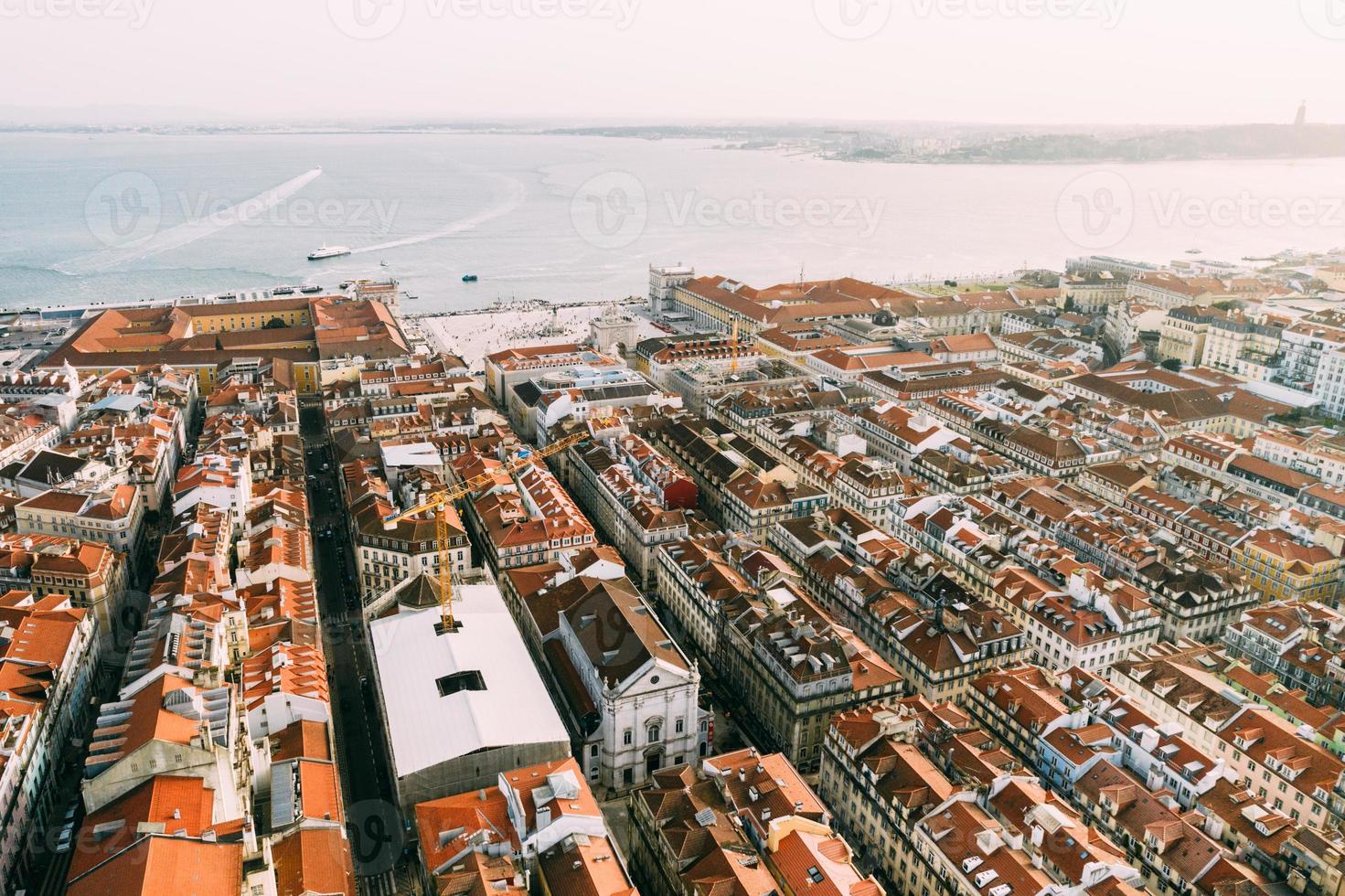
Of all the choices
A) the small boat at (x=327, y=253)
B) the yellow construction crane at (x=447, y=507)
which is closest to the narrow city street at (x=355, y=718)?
the yellow construction crane at (x=447, y=507)

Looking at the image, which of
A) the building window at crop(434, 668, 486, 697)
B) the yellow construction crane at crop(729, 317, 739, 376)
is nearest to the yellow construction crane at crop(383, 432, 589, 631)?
the building window at crop(434, 668, 486, 697)

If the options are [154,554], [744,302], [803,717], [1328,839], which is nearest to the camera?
[1328,839]

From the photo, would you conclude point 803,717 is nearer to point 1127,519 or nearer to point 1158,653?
point 1158,653

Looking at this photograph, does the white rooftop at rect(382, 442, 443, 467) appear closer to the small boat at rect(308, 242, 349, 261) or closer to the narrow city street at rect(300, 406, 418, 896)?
the narrow city street at rect(300, 406, 418, 896)

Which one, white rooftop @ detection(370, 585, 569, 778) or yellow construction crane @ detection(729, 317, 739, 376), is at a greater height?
yellow construction crane @ detection(729, 317, 739, 376)

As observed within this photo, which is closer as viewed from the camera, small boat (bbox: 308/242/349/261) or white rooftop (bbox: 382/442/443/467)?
white rooftop (bbox: 382/442/443/467)

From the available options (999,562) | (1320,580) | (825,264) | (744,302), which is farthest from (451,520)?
(825,264)

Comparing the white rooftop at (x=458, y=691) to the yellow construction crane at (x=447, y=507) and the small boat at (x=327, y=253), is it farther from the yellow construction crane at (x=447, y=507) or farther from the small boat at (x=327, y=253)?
the small boat at (x=327, y=253)
